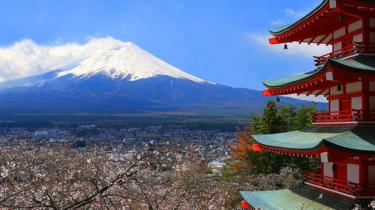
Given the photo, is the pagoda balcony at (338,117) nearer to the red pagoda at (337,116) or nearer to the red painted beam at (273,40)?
the red pagoda at (337,116)

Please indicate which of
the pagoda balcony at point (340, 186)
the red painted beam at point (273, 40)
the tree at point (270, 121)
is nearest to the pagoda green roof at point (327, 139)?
the pagoda balcony at point (340, 186)

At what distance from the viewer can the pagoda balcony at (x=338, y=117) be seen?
1188 centimetres

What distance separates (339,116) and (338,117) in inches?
6.9

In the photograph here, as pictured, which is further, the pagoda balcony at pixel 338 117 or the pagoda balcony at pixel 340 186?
the pagoda balcony at pixel 338 117

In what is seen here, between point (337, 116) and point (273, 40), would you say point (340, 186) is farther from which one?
point (273, 40)

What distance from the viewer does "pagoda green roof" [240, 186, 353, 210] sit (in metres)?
12.1

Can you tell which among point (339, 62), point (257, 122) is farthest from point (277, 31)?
point (257, 122)

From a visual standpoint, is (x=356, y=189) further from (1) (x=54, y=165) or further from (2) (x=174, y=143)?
(1) (x=54, y=165)

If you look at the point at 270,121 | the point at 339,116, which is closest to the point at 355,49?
the point at 339,116

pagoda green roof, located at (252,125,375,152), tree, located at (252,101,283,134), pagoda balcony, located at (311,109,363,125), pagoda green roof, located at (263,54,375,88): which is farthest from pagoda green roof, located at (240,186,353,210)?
tree, located at (252,101,283,134)

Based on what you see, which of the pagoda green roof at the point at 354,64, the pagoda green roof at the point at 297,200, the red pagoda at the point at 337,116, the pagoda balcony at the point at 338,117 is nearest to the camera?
the pagoda green roof at the point at 354,64

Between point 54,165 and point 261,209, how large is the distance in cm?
558

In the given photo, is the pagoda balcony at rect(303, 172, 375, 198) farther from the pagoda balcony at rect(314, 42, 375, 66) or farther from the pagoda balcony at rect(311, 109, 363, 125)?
the pagoda balcony at rect(314, 42, 375, 66)

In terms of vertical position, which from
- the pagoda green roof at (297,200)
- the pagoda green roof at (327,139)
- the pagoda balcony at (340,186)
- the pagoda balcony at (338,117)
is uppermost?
the pagoda balcony at (338,117)
